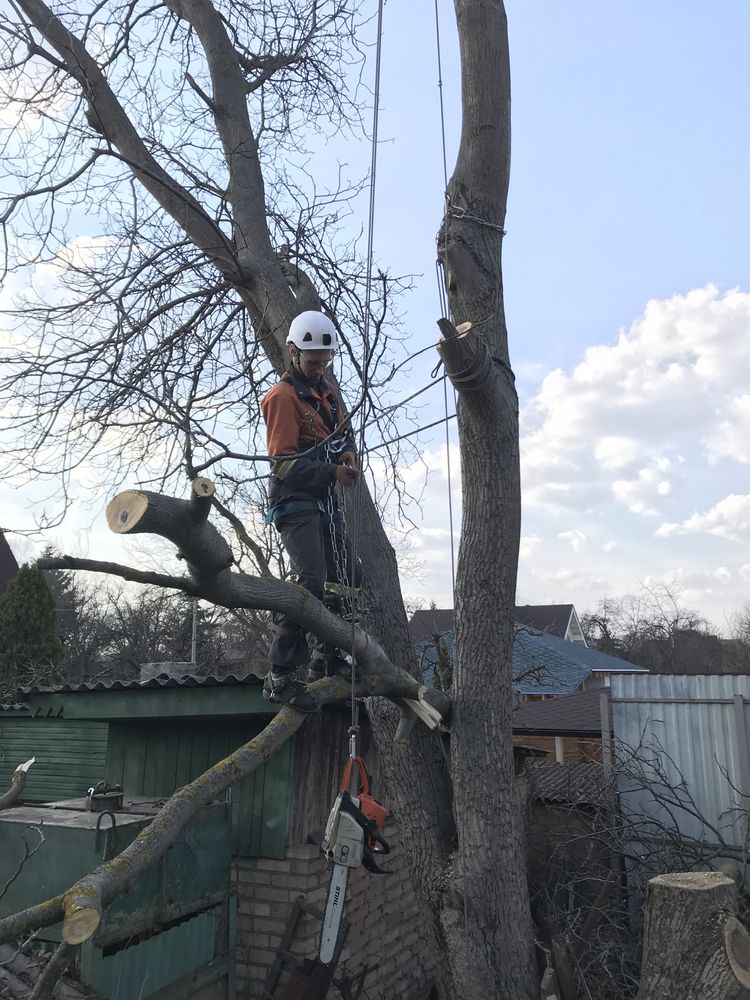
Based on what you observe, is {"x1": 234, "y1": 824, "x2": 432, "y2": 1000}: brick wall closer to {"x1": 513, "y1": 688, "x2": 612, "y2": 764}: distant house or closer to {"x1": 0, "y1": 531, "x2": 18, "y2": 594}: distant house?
{"x1": 513, "y1": 688, "x2": 612, "y2": 764}: distant house

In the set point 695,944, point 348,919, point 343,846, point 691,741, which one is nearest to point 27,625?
point 348,919

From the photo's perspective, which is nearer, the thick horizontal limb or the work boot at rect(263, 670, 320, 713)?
the work boot at rect(263, 670, 320, 713)

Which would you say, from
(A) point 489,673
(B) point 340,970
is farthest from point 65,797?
(A) point 489,673

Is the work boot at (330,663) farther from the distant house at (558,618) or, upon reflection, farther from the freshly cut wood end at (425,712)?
the distant house at (558,618)

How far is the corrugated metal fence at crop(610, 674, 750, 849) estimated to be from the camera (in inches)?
322

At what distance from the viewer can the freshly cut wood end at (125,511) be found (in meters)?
2.53

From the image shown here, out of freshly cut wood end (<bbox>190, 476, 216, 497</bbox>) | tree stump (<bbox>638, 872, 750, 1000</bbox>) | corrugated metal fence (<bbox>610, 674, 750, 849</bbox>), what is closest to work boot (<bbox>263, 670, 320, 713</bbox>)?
freshly cut wood end (<bbox>190, 476, 216, 497</bbox>)

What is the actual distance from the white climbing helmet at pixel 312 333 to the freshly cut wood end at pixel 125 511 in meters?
2.16

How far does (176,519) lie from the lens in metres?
2.63

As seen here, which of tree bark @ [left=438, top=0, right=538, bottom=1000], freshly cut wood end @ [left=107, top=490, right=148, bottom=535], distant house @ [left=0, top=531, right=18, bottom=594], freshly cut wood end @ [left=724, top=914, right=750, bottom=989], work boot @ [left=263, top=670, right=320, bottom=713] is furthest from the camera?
distant house @ [left=0, top=531, right=18, bottom=594]

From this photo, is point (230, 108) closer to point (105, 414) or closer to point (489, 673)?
point (105, 414)

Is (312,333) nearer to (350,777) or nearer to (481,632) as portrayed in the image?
(481,632)

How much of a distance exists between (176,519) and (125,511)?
157 millimetres

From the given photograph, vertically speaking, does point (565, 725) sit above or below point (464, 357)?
below
